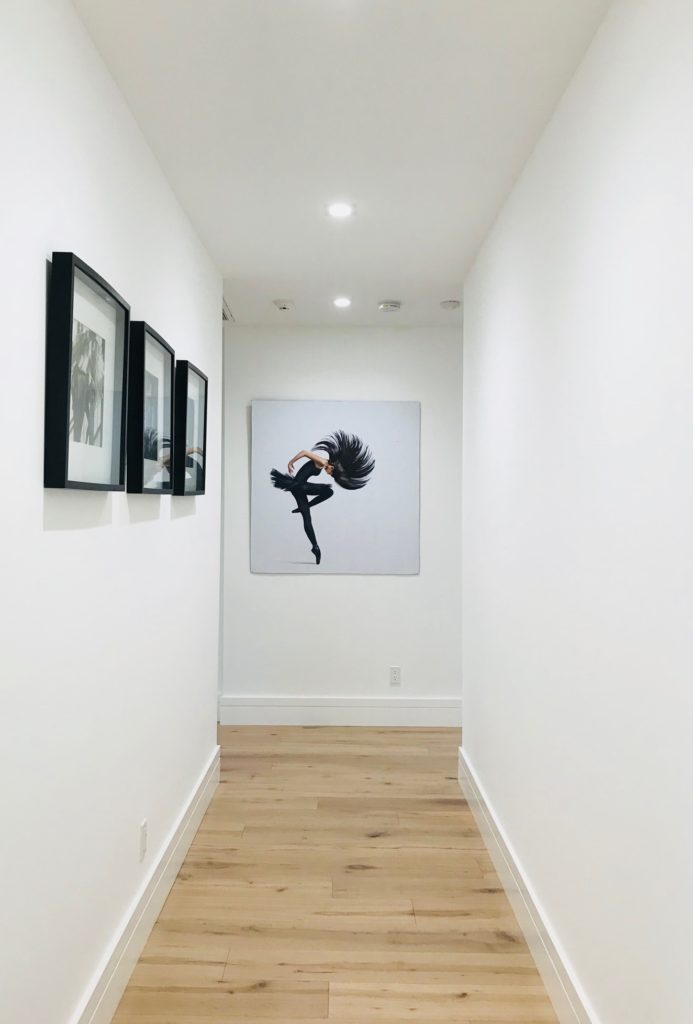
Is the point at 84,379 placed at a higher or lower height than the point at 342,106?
lower

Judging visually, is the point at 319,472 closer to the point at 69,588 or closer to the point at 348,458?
the point at 348,458

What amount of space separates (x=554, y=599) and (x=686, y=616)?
0.82m

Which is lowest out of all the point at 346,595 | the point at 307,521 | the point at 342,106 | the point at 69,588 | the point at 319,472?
the point at 346,595

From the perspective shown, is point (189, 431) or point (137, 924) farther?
point (189, 431)

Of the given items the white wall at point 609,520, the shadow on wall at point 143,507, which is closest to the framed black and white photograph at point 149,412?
the shadow on wall at point 143,507

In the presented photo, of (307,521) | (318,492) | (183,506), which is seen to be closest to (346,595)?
(307,521)

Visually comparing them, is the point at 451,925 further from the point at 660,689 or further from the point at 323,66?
the point at 323,66

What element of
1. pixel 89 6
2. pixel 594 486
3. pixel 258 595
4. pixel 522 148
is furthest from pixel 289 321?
pixel 594 486

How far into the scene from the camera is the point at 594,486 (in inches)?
69.9

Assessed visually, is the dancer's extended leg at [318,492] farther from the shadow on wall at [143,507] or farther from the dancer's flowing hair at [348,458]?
the shadow on wall at [143,507]

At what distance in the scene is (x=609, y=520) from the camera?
167 cm

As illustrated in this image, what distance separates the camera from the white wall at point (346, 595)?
186 inches

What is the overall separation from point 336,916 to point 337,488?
2.72m

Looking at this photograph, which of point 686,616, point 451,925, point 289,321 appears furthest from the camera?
point 289,321
